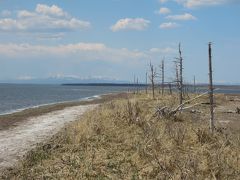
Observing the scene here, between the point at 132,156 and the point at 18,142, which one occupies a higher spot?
the point at 132,156

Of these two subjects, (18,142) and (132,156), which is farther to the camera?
(18,142)

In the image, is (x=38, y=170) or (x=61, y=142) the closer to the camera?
(x=38, y=170)

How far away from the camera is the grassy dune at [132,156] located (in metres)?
14.0

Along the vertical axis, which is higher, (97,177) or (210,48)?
(210,48)

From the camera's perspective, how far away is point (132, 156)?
16047mm

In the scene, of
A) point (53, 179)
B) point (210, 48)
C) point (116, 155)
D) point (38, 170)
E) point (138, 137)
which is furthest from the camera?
point (210, 48)

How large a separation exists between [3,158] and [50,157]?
6.32 ft

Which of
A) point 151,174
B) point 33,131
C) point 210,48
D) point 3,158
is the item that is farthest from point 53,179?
point 33,131

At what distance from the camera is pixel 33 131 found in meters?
27.5

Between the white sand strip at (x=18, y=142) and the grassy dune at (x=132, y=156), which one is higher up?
the grassy dune at (x=132, y=156)

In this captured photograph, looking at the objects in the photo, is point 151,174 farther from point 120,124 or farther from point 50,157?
point 120,124

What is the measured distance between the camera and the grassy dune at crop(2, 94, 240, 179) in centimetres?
1397

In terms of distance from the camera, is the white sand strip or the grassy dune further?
the white sand strip

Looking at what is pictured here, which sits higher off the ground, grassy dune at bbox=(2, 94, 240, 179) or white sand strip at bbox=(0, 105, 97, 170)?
grassy dune at bbox=(2, 94, 240, 179)
